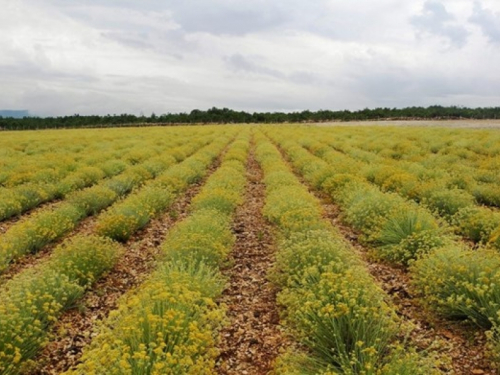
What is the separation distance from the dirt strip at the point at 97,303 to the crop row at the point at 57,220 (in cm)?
72

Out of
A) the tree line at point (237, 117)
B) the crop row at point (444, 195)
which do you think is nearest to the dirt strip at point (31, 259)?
the crop row at point (444, 195)

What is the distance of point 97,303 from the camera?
282 inches

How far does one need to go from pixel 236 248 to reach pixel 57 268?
366cm

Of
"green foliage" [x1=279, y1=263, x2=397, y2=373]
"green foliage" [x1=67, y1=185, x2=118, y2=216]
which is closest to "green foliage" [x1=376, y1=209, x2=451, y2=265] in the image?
"green foliage" [x1=279, y1=263, x2=397, y2=373]

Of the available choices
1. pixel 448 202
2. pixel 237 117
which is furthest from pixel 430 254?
pixel 237 117

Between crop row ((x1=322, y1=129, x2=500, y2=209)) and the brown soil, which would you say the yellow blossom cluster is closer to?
the brown soil

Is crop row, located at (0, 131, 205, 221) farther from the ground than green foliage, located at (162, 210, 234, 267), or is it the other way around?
green foliage, located at (162, 210, 234, 267)

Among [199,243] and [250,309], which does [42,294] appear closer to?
[199,243]

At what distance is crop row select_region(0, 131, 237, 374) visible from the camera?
5184mm

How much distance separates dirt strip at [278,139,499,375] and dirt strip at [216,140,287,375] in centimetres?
172

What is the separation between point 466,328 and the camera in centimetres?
595

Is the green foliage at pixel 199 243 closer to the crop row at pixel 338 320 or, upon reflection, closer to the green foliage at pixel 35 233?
the crop row at pixel 338 320

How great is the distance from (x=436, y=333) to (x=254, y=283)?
10.0 ft

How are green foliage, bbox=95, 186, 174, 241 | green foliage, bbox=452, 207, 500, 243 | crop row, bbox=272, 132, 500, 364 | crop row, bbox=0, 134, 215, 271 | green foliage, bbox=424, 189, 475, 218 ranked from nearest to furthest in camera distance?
crop row, bbox=272, 132, 500, 364, crop row, bbox=0, 134, 215, 271, green foliage, bbox=452, 207, 500, 243, green foliage, bbox=95, 186, 174, 241, green foliage, bbox=424, 189, 475, 218
